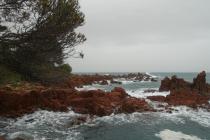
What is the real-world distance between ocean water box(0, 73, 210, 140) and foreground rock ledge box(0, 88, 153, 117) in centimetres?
78

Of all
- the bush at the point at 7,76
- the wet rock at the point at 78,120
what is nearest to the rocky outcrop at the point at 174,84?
the wet rock at the point at 78,120

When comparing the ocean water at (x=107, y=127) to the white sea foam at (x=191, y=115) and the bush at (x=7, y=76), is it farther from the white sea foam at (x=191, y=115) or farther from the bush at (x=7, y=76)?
the bush at (x=7, y=76)

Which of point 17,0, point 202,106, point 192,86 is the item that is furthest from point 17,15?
point 192,86

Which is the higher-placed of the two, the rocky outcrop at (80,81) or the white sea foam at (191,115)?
the rocky outcrop at (80,81)

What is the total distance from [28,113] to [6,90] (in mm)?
2714

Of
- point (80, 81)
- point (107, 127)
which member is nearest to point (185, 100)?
point (107, 127)

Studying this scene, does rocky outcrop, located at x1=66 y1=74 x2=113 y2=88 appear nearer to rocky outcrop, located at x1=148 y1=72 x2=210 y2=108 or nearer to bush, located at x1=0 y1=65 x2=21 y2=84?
rocky outcrop, located at x1=148 y1=72 x2=210 y2=108

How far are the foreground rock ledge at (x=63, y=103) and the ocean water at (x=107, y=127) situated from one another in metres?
0.78

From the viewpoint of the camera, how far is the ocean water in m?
22.1

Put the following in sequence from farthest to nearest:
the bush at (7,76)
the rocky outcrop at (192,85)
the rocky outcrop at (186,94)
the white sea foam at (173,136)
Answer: the rocky outcrop at (192,85), the rocky outcrop at (186,94), the bush at (7,76), the white sea foam at (173,136)

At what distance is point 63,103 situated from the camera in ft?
98.9

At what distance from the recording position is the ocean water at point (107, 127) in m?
22.1

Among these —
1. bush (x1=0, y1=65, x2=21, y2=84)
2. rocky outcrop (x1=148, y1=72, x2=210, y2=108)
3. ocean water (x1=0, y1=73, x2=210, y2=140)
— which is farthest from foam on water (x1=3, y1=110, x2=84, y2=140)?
rocky outcrop (x1=148, y1=72, x2=210, y2=108)

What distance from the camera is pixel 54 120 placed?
25875mm
